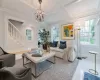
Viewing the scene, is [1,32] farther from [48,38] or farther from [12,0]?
[48,38]

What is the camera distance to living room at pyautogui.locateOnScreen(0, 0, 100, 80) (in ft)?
8.11

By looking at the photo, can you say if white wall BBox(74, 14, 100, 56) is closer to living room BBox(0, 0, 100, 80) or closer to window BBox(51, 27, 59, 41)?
living room BBox(0, 0, 100, 80)

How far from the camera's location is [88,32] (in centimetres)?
402

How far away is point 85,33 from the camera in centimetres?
414

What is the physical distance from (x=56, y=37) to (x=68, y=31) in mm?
1349

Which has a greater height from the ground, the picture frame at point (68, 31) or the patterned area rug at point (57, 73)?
the picture frame at point (68, 31)

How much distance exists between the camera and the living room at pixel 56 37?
247 cm

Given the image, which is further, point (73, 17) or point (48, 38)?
point (48, 38)

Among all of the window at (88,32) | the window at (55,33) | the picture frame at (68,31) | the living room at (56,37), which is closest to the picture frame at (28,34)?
the living room at (56,37)

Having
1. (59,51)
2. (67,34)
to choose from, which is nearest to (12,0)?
(59,51)

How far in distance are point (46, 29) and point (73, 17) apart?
2.81 meters

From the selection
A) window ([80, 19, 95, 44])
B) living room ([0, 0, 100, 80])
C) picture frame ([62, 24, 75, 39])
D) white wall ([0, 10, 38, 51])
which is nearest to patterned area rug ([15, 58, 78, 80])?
living room ([0, 0, 100, 80])

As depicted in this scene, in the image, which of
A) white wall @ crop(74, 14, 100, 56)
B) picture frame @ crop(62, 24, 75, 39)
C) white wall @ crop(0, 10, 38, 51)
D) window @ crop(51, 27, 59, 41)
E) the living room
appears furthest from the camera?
window @ crop(51, 27, 59, 41)

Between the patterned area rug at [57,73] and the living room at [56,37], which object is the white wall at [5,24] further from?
the patterned area rug at [57,73]
